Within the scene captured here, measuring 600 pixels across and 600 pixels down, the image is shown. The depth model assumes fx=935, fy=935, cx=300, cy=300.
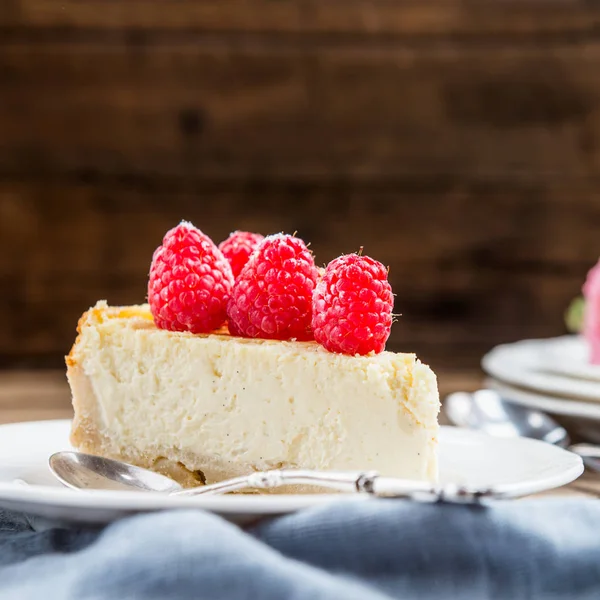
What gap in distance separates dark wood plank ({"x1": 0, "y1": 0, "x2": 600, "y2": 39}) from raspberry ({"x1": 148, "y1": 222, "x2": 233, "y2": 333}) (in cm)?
192

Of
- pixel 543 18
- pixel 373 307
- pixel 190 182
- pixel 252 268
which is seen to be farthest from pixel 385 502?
pixel 543 18

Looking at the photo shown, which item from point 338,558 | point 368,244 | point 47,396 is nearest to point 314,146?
point 368,244

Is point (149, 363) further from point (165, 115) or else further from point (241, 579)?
point (165, 115)

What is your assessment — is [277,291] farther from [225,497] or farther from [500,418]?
[500,418]

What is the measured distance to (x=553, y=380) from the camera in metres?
1.82

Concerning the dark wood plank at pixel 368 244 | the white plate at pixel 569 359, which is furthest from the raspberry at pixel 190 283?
the dark wood plank at pixel 368 244

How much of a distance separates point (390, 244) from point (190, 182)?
0.71 metres

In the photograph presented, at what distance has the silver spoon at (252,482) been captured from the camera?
0.90 meters

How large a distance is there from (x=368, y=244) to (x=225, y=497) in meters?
2.34

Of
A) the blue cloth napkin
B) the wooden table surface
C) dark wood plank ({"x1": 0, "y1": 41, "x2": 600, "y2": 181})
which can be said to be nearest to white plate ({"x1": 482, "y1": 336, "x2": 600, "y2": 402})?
the wooden table surface

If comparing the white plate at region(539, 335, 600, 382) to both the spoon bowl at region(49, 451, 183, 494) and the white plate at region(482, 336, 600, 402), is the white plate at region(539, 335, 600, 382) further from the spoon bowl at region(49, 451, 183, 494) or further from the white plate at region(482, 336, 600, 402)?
the spoon bowl at region(49, 451, 183, 494)

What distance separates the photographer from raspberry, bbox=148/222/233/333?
49.9 inches

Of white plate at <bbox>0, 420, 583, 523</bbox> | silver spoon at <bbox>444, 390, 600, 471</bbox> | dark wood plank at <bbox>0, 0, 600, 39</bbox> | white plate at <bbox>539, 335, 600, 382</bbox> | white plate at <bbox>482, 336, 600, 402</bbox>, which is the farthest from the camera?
dark wood plank at <bbox>0, 0, 600, 39</bbox>

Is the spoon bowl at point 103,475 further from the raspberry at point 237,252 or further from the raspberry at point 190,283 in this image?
the raspberry at point 237,252
